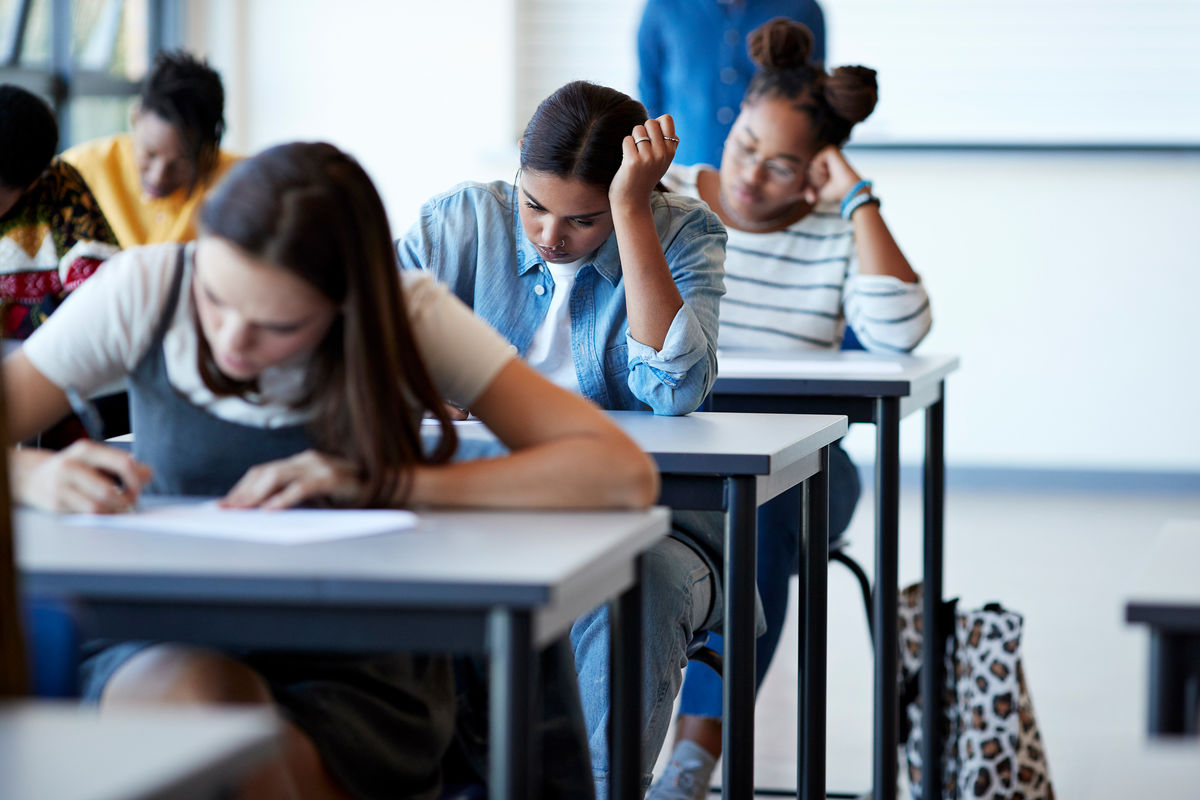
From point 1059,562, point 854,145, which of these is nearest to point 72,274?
point 1059,562

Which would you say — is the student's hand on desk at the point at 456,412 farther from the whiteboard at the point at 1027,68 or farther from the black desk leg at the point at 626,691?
the whiteboard at the point at 1027,68

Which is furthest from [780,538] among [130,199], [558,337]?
[130,199]

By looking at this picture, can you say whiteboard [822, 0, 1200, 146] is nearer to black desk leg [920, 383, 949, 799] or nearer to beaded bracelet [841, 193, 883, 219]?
beaded bracelet [841, 193, 883, 219]

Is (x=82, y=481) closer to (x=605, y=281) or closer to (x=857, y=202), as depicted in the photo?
(x=605, y=281)

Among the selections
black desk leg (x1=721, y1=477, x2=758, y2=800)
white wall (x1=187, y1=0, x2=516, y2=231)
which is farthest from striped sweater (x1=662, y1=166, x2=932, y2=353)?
white wall (x1=187, y1=0, x2=516, y2=231)

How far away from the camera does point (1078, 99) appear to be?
5.07 meters

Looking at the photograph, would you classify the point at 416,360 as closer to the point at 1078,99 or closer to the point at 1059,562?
the point at 1059,562

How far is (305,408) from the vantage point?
133 cm

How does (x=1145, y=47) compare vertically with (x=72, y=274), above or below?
above

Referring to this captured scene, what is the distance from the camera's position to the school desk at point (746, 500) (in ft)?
5.00

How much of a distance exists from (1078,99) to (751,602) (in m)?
3.96

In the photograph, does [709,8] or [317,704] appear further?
[709,8]

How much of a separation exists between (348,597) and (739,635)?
718 mm

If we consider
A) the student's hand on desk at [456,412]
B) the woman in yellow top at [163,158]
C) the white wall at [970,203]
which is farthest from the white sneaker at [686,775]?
the white wall at [970,203]
